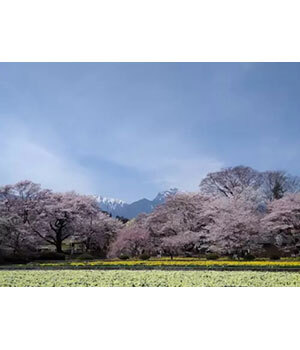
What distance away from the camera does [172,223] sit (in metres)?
9.54

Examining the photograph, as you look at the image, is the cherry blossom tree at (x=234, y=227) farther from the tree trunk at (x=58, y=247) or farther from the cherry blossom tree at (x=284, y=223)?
the tree trunk at (x=58, y=247)

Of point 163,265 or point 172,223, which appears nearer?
point 163,265

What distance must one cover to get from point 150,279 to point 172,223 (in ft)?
10.5

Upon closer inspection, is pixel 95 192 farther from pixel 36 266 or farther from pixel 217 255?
pixel 217 255

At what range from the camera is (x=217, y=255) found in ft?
29.5

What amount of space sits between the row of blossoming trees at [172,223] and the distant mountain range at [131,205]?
1.14 ft

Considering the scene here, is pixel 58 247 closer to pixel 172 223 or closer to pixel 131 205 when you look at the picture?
pixel 131 205

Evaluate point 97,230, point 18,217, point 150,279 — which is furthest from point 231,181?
point 18,217

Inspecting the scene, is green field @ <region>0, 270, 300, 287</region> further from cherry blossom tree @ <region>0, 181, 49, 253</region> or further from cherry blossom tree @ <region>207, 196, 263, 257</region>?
cherry blossom tree @ <region>207, 196, 263, 257</region>

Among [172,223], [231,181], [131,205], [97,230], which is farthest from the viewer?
[172,223]

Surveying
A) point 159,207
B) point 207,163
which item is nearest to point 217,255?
point 159,207

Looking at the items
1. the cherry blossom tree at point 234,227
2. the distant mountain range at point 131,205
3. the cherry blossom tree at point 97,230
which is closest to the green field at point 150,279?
the distant mountain range at point 131,205

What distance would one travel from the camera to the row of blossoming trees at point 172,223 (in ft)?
27.6
